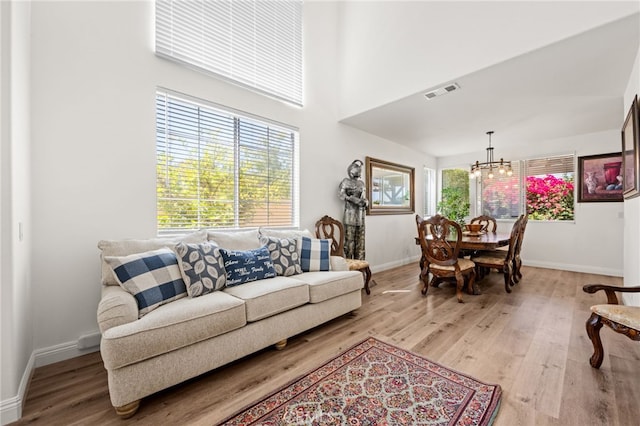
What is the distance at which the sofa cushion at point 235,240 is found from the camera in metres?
2.63

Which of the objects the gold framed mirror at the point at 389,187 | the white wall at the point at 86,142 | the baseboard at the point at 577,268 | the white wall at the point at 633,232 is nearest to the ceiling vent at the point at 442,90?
the white wall at the point at 633,232

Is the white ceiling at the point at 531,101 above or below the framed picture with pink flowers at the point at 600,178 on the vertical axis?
above

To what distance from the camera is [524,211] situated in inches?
215

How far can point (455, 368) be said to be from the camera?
6.32ft

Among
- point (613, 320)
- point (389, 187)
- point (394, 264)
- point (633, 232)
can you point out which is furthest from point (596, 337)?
point (389, 187)

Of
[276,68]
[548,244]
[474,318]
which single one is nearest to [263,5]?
[276,68]

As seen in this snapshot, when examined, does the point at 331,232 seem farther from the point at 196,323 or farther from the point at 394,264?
the point at 196,323

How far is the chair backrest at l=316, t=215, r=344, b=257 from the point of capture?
378 cm

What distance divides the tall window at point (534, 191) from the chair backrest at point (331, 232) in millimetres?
4118

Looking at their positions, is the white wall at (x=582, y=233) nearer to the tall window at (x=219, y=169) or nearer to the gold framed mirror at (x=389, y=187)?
the gold framed mirror at (x=389, y=187)

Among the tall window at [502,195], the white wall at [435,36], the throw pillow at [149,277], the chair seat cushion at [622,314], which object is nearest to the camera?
the chair seat cushion at [622,314]

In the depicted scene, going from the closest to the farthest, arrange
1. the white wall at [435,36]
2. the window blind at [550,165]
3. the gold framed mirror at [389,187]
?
the white wall at [435,36] → the gold framed mirror at [389,187] → the window blind at [550,165]

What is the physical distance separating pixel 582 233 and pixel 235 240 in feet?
19.8

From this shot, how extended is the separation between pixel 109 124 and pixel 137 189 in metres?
0.60
